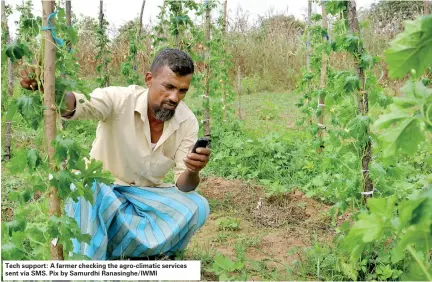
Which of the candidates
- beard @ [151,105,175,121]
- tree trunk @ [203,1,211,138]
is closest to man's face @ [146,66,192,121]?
beard @ [151,105,175,121]

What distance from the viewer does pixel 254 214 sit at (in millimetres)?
4246

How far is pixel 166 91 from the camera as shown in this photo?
122 inches

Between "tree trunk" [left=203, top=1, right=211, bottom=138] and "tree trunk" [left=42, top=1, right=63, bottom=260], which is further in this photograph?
"tree trunk" [left=203, top=1, right=211, bottom=138]

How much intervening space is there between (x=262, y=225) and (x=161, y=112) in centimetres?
139

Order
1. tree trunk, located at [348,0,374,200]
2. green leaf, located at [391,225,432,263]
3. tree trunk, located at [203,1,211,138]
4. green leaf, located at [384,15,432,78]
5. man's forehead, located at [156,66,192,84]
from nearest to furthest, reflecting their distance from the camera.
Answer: green leaf, located at [384,15,432,78] → green leaf, located at [391,225,432,263] → tree trunk, located at [348,0,374,200] → man's forehead, located at [156,66,192,84] → tree trunk, located at [203,1,211,138]

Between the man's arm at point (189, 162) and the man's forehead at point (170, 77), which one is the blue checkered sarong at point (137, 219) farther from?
the man's forehead at point (170, 77)

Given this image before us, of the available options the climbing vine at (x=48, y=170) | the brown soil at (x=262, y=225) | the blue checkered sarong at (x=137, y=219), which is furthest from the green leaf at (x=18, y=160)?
the brown soil at (x=262, y=225)

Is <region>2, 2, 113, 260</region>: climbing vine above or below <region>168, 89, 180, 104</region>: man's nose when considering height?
below

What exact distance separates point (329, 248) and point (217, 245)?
0.80 m

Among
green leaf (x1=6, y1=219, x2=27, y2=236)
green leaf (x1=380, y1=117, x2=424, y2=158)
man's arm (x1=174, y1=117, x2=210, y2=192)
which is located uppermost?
green leaf (x1=380, y1=117, x2=424, y2=158)

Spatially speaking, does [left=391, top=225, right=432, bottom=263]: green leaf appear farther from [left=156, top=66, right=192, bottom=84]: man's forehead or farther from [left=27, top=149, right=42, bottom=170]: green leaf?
[left=156, top=66, right=192, bottom=84]: man's forehead

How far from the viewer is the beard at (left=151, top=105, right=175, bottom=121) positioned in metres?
3.16

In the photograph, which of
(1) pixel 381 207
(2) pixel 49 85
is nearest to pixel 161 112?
(2) pixel 49 85
